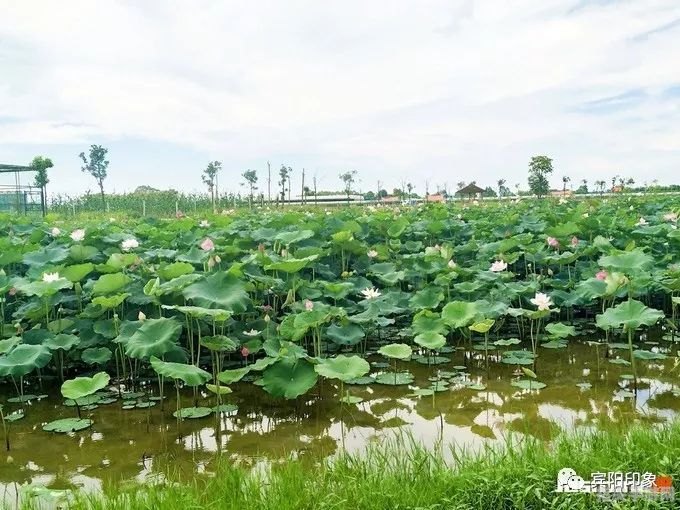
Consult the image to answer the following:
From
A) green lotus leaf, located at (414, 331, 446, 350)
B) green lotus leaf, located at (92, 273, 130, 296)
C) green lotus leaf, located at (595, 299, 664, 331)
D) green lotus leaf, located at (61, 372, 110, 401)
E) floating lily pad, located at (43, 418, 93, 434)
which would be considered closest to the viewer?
green lotus leaf, located at (61, 372, 110, 401)

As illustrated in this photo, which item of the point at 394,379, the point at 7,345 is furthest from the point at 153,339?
the point at 394,379

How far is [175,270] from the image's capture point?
402cm

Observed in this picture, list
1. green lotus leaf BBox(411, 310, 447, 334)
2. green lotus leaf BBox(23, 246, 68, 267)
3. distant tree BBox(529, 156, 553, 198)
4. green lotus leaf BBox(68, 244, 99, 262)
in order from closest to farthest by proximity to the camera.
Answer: green lotus leaf BBox(411, 310, 447, 334) → green lotus leaf BBox(23, 246, 68, 267) → green lotus leaf BBox(68, 244, 99, 262) → distant tree BBox(529, 156, 553, 198)

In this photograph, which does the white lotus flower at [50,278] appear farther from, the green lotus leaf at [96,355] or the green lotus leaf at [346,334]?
the green lotus leaf at [346,334]

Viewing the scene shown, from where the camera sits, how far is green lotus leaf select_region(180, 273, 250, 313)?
3559mm

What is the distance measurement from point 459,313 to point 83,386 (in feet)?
7.38

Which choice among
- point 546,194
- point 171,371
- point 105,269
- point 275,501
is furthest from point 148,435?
point 546,194

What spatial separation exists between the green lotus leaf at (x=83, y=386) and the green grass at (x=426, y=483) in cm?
72

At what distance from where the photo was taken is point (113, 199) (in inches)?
1273

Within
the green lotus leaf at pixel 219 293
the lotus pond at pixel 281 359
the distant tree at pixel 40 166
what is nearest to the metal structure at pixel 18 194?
the distant tree at pixel 40 166

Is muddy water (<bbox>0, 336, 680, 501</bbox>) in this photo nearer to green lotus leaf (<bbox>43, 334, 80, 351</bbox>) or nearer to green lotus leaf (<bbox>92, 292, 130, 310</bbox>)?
Answer: green lotus leaf (<bbox>43, 334, 80, 351</bbox>)

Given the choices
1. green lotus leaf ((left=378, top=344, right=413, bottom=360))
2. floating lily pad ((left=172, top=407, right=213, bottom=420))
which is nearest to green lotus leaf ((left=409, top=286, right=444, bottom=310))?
green lotus leaf ((left=378, top=344, right=413, bottom=360))

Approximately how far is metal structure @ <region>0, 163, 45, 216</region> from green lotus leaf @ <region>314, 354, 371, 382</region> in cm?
1921

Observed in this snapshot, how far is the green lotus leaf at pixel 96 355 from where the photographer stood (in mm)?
3820
